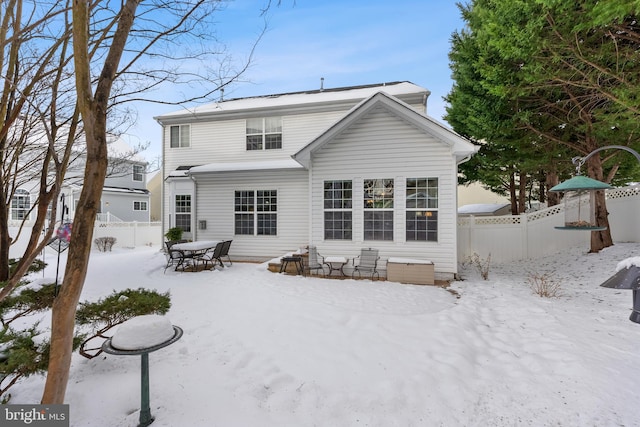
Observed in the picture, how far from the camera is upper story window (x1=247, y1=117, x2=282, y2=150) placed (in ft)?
40.3

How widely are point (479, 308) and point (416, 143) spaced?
4.78 m

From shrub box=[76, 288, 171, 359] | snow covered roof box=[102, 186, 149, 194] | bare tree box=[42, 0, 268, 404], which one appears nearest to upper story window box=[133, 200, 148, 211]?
snow covered roof box=[102, 186, 149, 194]

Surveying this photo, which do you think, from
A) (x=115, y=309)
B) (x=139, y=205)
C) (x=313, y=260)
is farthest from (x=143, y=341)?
(x=139, y=205)

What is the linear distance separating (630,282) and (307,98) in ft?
41.0

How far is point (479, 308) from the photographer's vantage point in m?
5.78

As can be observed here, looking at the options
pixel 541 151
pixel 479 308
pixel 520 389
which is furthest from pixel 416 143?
pixel 520 389

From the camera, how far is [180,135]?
1327 centimetres

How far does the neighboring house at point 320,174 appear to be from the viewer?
27.1ft

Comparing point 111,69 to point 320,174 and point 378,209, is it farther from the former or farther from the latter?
point 378,209

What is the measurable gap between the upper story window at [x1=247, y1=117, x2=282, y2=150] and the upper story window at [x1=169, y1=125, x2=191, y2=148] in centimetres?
313

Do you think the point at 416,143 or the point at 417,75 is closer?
the point at 416,143

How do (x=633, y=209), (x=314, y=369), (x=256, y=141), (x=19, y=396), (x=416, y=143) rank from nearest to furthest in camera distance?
(x=19, y=396) → (x=314, y=369) → (x=416, y=143) → (x=633, y=209) → (x=256, y=141)

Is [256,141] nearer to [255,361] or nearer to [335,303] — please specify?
[335,303]

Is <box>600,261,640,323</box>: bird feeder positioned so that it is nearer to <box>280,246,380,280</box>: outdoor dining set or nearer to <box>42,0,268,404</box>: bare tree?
<box>42,0,268,404</box>: bare tree
